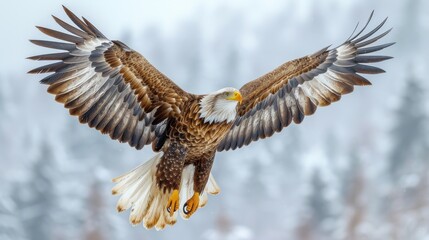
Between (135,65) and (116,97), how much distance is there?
40cm

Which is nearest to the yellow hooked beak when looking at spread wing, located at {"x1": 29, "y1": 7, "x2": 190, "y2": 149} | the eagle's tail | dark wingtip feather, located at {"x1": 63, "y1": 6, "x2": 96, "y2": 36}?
spread wing, located at {"x1": 29, "y1": 7, "x2": 190, "y2": 149}

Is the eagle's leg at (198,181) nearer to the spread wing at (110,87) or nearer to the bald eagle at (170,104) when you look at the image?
the bald eagle at (170,104)

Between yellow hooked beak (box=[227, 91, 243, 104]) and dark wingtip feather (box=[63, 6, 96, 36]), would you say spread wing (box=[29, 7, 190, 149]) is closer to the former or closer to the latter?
dark wingtip feather (box=[63, 6, 96, 36])

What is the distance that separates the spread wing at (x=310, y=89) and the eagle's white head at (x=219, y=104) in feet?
2.89

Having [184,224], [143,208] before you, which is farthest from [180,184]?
[184,224]

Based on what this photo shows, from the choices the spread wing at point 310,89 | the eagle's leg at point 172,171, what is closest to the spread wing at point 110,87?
the eagle's leg at point 172,171

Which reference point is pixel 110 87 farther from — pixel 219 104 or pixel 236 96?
pixel 236 96

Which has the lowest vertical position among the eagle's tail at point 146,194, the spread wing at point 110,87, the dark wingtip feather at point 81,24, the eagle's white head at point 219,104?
the eagle's tail at point 146,194

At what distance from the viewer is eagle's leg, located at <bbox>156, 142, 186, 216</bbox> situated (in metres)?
10.7

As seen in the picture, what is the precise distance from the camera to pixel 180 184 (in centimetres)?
1099

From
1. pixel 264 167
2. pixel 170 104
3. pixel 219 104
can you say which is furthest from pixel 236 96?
pixel 264 167

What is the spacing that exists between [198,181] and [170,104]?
747 millimetres

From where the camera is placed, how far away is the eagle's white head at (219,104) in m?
10.4

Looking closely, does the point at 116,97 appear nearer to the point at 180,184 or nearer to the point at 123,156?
the point at 180,184
